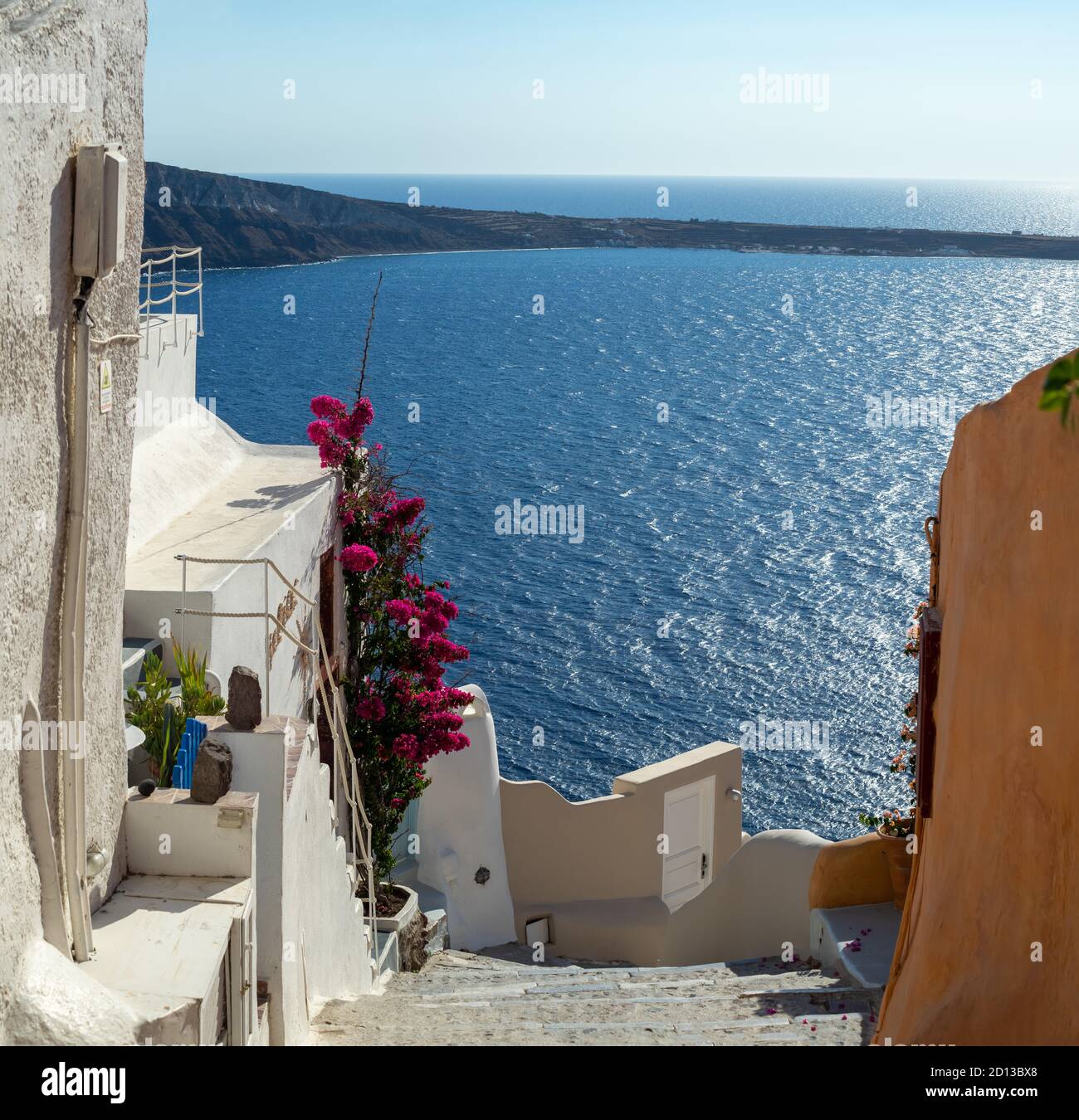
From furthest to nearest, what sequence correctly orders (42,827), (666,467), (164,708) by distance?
(666,467) → (164,708) → (42,827)

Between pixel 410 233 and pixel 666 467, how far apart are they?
292ft

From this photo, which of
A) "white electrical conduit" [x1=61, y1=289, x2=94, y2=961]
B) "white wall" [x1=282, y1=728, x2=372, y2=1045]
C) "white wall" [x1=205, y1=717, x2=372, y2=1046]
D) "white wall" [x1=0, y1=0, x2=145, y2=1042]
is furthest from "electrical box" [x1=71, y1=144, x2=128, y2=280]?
"white wall" [x1=282, y1=728, x2=372, y2=1045]

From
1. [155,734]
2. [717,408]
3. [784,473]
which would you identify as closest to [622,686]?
[784,473]

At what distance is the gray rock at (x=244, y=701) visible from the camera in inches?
274

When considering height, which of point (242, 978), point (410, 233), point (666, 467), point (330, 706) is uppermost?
point (410, 233)

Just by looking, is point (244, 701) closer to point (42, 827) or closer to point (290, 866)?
point (290, 866)

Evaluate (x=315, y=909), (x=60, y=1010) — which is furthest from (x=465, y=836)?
(x=60, y=1010)

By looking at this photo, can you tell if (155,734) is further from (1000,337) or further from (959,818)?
(1000,337)

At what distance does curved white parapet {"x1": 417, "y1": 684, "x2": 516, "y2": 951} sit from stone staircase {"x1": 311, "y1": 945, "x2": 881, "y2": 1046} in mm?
5672

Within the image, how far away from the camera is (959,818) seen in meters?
6.55

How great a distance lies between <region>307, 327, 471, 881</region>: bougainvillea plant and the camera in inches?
515

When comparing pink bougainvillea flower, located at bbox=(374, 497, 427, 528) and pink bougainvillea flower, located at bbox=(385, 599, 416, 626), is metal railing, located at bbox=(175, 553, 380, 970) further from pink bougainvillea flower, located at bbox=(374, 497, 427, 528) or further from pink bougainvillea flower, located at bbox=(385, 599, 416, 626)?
pink bougainvillea flower, located at bbox=(374, 497, 427, 528)

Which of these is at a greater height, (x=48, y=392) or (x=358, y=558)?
(x=48, y=392)

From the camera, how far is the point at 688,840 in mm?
20359
